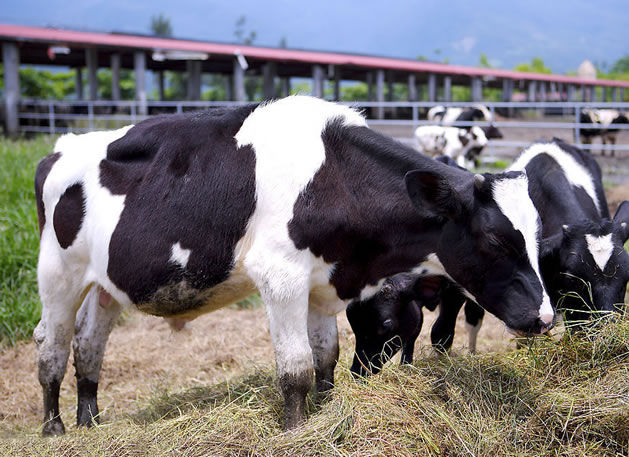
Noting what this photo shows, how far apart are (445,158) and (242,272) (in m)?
3.67

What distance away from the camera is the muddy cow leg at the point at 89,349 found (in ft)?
15.0

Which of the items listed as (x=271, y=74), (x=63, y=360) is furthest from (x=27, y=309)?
(x=271, y=74)

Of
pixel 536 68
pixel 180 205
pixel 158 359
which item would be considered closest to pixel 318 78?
pixel 158 359

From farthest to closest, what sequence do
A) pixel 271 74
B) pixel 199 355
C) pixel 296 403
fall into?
pixel 271 74 → pixel 199 355 → pixel 296 403

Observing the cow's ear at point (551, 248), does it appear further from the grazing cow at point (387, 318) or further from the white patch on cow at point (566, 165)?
the white patch on cow at point (566, 165)

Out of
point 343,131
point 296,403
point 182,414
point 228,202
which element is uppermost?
point 343,131

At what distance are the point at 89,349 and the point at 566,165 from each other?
3.81 metres

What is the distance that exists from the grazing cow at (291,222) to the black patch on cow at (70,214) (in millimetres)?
10

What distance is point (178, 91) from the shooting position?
69.9 metres

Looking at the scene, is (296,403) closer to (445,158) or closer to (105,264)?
(105,264)

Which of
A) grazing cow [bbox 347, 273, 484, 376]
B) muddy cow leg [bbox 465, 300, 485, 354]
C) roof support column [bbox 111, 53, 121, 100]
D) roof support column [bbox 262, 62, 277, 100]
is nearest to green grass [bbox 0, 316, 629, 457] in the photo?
grazing cow [bbox 347, 273, 484, 376]

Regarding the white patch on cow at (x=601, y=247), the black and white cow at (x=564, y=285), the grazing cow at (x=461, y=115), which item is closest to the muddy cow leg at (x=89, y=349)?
the black and white cow at (x=564, y=285)

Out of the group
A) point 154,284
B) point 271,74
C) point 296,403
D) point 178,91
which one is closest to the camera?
point 296,403

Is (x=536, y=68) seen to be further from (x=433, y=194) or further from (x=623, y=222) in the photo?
(x=433, y=194)
